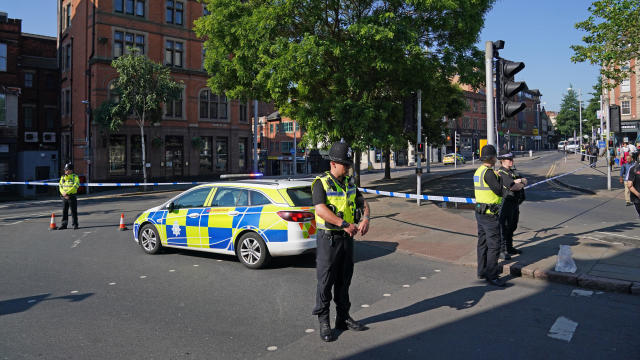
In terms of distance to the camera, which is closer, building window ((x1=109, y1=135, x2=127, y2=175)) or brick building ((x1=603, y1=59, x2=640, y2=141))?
building window ((x1=109, y1=135, x2=127, y2=175))

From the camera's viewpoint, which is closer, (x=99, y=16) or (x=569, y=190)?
(x=569, y=190)

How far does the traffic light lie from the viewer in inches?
314

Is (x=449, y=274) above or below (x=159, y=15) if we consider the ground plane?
below

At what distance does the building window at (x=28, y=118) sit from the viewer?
3675 centimetres

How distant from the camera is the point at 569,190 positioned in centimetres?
2042

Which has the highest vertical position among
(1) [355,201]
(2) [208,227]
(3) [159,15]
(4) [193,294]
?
(3) [159,15]

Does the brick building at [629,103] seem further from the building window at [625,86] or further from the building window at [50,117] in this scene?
the building window at [50,117]

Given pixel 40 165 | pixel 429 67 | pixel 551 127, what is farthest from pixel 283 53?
pixel 551 127

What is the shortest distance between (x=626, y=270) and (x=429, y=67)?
9548 millimetres

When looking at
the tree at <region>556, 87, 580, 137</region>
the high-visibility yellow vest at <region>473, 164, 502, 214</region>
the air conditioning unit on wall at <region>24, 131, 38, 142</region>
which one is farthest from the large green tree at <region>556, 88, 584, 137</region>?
the high-visibility yellow vest at <region>473, 164, 502, 214</region>

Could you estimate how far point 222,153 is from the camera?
3753cm

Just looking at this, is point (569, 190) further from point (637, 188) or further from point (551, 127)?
point (551, 127)

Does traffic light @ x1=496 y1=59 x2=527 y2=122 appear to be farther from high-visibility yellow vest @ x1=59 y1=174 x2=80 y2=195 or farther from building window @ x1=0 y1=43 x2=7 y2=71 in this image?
building window @ x1=0 y1=43 x2=7 y2=71

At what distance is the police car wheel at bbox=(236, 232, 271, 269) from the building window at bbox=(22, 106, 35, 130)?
123 feet
